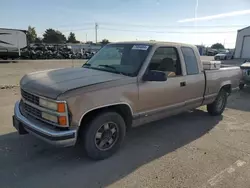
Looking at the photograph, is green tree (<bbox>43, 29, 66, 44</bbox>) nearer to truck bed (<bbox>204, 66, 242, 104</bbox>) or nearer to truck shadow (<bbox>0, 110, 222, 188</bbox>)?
truck bed (<bbox>204, 66, 242, 104</bbox>)

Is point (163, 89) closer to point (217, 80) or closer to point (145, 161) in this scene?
point (145, 161)

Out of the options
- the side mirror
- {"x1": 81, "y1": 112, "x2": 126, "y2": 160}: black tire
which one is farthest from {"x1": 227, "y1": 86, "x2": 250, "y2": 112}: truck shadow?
{"x1": 81, "y1": 112, "x2": 126, "y2": 160}: black tire

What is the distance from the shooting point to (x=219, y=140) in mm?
4633

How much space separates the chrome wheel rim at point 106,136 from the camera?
3550 millimetres

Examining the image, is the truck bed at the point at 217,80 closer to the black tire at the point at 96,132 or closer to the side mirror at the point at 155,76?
the side mirror at the point at 155,76

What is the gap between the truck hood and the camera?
3129 millimetres

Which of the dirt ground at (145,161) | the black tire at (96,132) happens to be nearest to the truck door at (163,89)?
the black tire at (96,132)

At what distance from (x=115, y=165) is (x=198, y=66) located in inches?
114

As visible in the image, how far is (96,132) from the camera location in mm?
3441

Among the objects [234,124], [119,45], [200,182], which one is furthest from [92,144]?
[234,124]

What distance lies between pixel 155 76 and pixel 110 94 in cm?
84

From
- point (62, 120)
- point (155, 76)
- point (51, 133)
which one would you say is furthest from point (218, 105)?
point (51, 133)

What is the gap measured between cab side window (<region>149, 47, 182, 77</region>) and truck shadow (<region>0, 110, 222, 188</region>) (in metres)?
1.35

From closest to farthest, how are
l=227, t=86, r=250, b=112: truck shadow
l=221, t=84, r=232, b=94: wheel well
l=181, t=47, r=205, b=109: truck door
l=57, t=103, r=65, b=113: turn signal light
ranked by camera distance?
l=57, t=103, r=65, b=113: turn signal light, l=181, t=47, r=205, b=109: truck door, l=221, t=84, r=232, b=94: wheel well, l=227, t=86, r=250, b=112: truck shadow
